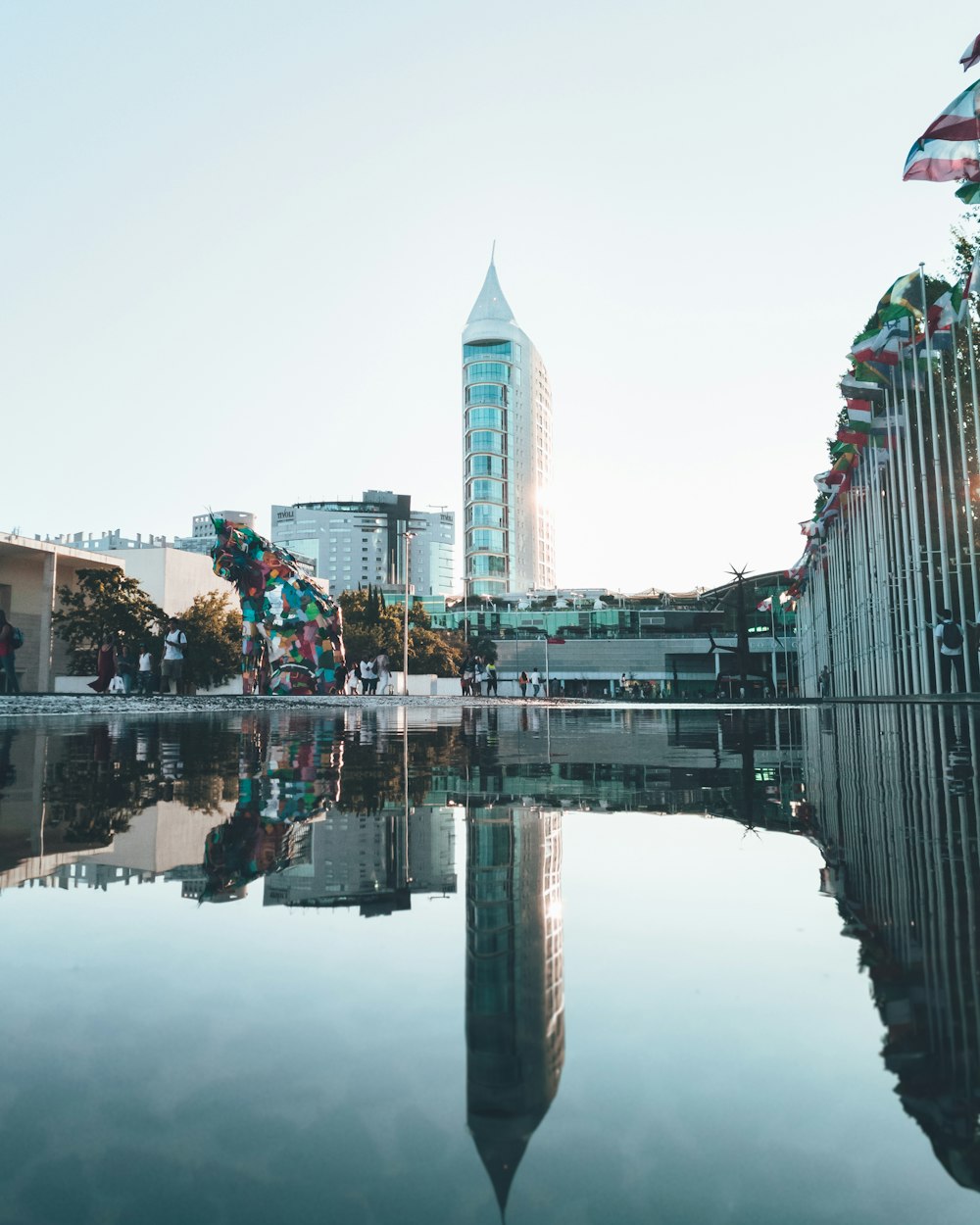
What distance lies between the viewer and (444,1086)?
3.19 feet

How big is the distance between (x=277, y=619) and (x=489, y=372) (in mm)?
127139

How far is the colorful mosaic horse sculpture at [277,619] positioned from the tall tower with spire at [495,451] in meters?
119

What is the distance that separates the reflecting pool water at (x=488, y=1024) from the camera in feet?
2.68

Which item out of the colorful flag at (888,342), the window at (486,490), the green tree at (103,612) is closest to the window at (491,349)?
the window at (486,490)

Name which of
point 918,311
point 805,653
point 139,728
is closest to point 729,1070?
point 139,728

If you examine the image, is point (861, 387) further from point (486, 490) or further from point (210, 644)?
point (486, 490)

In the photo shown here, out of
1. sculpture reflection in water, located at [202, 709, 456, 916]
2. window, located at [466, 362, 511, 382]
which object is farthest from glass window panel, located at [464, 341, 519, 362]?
sculpture reflection in water, located at [202, 709, 456, 916]

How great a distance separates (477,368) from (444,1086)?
502 ft

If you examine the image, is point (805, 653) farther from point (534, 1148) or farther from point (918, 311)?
point (534, 1148)

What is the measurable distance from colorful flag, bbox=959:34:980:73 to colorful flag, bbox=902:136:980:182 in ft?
4.06

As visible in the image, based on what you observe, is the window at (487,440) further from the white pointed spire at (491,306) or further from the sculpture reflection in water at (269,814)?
the sculpture reflection in water at (269,814)

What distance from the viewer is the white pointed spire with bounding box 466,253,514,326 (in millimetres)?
151500

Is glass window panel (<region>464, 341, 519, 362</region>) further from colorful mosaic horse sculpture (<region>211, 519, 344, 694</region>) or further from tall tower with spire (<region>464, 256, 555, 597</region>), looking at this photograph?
colorful mosaic horse sculpture (<region>211, 519, 344, 694</region>)

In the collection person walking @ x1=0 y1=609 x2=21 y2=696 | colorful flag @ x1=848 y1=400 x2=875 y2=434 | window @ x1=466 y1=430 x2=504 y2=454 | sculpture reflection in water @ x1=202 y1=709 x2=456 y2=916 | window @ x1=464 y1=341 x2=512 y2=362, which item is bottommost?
sculpture reflection in water @ x1=202 y1=709 x2=456 y2=916
